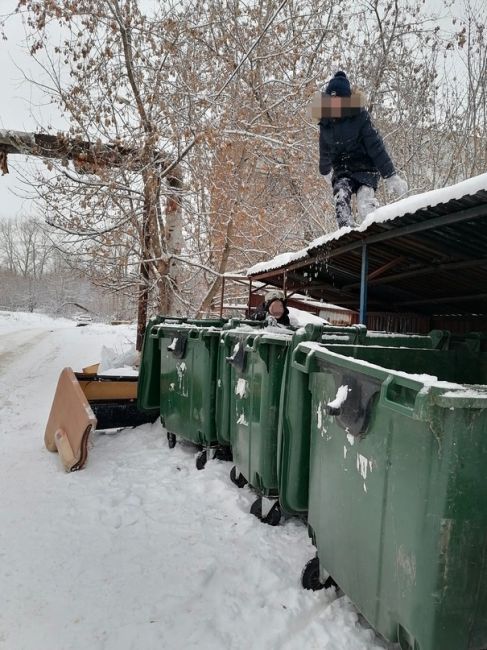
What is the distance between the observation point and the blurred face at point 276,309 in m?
5.36

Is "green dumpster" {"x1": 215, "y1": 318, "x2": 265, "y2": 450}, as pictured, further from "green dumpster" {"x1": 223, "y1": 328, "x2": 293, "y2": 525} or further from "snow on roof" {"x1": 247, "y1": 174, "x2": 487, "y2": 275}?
"snow on roof" {"x1": 247, "y1": 174, "x2": 487, "y2": 275}

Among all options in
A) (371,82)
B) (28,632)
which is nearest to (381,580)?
(28,632)

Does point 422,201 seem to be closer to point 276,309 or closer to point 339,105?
point 339,105

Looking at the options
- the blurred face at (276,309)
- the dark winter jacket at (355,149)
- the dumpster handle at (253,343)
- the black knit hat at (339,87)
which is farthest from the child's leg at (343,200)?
the dumpster handle at (253,343)

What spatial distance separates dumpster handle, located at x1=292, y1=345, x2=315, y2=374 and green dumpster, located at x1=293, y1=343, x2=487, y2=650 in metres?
0.14

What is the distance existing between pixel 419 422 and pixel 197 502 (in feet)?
7.98

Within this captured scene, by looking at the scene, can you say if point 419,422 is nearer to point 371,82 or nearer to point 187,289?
point 187,289

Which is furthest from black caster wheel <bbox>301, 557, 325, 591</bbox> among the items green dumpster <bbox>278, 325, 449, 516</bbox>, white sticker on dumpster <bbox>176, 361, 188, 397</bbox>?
white sticker on dumpster <bbox>176, 361, 188, 397</bbox>

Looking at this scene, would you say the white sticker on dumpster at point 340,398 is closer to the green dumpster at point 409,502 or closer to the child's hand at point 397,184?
the green dumpster at point 409,502

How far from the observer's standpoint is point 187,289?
1066cm

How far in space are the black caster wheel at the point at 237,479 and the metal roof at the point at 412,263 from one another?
2667 mm

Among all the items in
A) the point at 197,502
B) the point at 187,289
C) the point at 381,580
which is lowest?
the point at 197,502

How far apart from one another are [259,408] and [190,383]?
141 centimetres

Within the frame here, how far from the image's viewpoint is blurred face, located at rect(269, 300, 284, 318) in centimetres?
536
